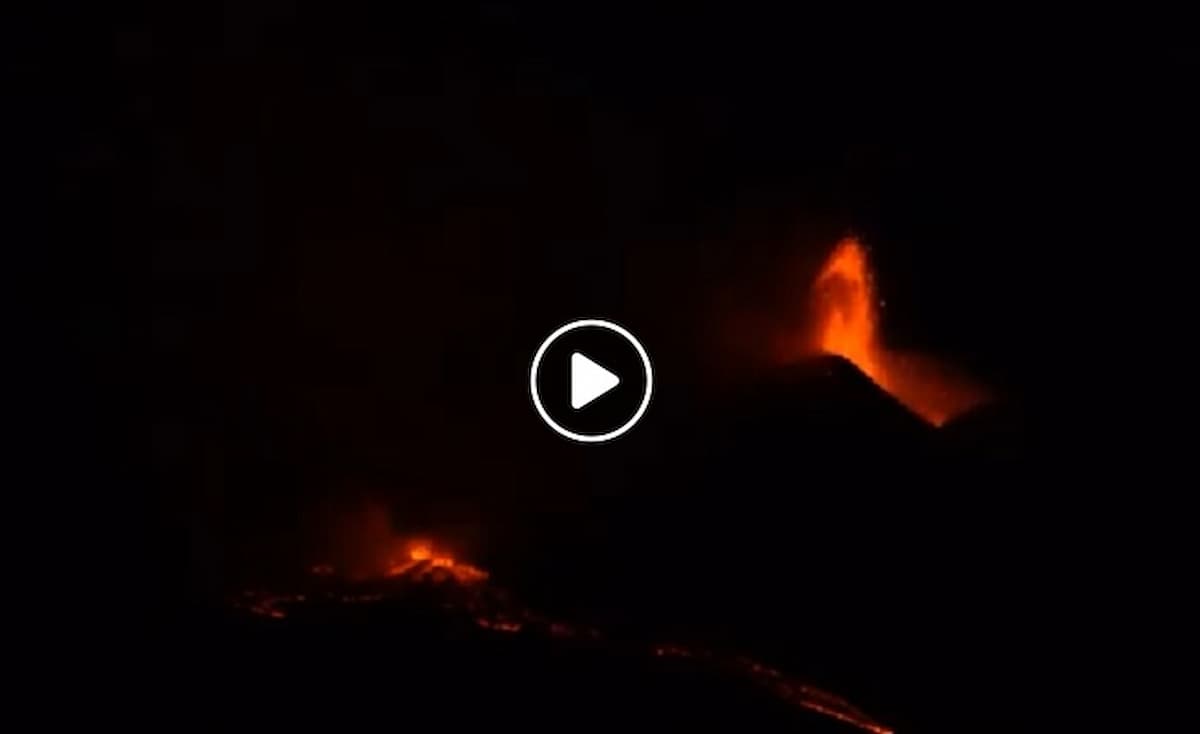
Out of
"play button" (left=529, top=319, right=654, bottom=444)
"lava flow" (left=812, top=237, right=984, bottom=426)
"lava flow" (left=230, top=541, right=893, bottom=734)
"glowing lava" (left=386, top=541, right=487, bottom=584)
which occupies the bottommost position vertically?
"lava flow" (left=230, top=541, right=893, bottom=734)

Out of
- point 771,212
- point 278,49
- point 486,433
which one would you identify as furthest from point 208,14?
point 771,212

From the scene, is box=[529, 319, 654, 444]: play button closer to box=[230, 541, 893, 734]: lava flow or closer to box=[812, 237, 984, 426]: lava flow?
box=[230, 541, 893, 734]: lava flow

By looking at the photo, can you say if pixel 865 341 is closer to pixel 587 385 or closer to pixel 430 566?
pixel 587 385

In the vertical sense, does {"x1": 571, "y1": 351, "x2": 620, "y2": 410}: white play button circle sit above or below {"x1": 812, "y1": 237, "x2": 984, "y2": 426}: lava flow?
below

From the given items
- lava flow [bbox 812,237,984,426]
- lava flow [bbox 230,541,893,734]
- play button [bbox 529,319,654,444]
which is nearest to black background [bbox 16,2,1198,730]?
lava flow [bbox 812,237,984,426]

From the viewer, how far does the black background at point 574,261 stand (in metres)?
3.54

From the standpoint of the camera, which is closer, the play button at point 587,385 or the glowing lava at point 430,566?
the play button at point 587,385

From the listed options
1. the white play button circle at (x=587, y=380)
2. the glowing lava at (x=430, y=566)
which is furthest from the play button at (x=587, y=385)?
the glowing lava at (x=430, y=566)

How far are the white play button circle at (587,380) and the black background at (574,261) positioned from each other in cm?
45

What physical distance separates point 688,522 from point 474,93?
1186 millimetres

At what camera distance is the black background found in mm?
3541

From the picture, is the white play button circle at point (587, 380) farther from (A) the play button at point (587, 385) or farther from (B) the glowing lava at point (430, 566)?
(B) the glowing lava at point (430, 566)

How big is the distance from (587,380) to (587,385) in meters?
0.01

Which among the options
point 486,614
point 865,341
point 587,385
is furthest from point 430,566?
point 865,341
